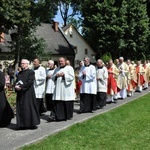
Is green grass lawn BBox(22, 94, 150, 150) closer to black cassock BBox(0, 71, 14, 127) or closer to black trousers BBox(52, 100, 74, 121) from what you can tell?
black trousers BBox(52, 100, 74, 121)

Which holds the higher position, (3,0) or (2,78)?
(3,0)

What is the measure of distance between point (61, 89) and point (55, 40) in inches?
1576

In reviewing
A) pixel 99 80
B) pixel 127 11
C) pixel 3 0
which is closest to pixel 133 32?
pixel 127 11

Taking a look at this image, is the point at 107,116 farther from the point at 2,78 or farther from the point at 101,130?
the point at 2,78

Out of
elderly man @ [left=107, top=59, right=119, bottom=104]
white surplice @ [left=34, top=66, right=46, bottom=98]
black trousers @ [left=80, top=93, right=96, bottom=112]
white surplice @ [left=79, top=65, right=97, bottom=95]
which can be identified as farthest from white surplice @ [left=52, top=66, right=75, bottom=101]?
elderly man @ [left=107, top=59, right=119, bottom=104]

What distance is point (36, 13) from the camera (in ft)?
89.7

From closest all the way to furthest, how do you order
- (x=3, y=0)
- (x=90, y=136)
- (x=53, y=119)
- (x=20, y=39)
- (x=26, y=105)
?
(x=90, y=136) < (x=26, y=105) < (x=53, y=119) < (x=3, y=0) < (x=20, y=39)

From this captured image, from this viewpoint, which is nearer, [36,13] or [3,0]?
[3,0]

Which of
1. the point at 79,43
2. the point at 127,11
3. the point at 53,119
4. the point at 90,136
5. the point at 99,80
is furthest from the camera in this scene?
the point at 79,43

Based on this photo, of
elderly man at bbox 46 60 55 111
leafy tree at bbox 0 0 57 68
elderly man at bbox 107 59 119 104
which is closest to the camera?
elderly man at bbox 46 60 55 111

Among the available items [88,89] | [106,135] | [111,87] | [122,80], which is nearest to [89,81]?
[88,89]

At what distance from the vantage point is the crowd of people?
31.3 ft

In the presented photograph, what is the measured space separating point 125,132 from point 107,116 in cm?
235

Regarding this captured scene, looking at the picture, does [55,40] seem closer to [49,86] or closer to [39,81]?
[49,86]
